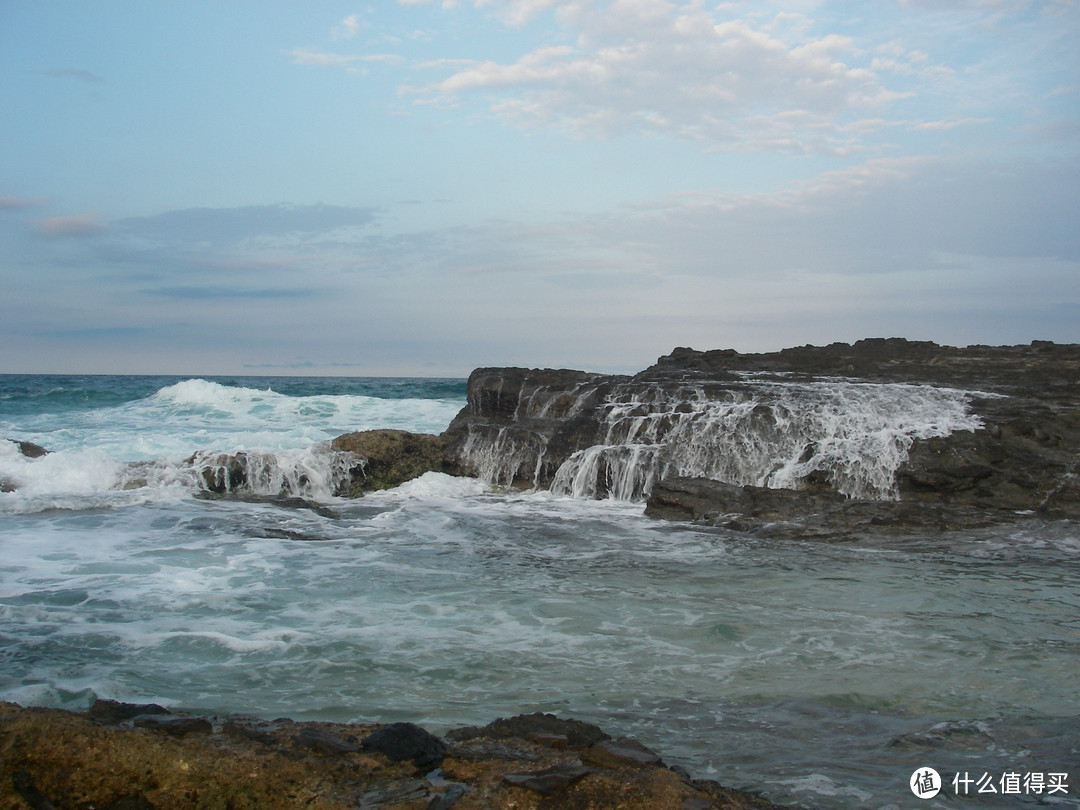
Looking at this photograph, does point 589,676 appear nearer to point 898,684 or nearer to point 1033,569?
point 898,684

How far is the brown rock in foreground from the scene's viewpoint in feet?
9.03

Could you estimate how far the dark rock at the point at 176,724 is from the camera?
11.2 feet

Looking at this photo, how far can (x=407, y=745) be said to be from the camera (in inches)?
127

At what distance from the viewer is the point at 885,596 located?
6500 mm

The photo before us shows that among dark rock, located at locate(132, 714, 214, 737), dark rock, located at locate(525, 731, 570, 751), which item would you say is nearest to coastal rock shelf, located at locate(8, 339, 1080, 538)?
dark rock, located at locate(525, 731, 570, 751)

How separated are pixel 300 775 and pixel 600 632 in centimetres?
298

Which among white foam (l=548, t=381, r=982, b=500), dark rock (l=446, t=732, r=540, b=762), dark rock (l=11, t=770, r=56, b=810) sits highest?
white foam (l=548, t=381, r=982, b=500)

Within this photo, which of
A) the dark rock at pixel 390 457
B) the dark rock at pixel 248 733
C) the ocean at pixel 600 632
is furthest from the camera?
the dark rock at pixel 390 457

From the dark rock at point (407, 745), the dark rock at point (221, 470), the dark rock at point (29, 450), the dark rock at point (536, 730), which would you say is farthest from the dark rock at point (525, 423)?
→ the dark rock at point (407, 745)

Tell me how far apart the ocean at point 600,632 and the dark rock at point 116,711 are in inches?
19.4

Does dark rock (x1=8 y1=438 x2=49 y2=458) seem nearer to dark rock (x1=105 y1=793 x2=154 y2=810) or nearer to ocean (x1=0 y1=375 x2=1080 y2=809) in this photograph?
ocean (x1=0 y1=375 x2=1080 y2=809)

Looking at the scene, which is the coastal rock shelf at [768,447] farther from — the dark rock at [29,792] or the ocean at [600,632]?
the dark rock at [29,792]

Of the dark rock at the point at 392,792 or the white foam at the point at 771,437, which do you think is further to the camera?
the white foam at the point at 771,437

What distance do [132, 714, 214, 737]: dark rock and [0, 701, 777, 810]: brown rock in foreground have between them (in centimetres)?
11
